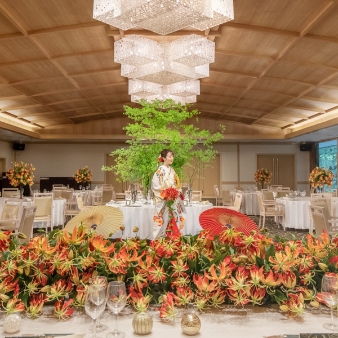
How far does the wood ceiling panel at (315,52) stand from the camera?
6.37 metres

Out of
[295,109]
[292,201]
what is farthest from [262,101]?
[292,201]

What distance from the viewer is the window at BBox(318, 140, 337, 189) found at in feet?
47.7

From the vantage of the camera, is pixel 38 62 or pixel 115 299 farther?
pixel 38 62

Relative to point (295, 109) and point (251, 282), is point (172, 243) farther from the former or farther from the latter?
point (295, 109)

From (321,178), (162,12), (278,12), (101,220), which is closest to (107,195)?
(321,178)

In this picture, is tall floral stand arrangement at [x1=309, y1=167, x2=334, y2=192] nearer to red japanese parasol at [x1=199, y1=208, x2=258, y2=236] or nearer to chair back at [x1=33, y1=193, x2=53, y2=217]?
chair back at [x1=33, y1=193, x2=53, y2=217]

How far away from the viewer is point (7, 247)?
62.9 inches

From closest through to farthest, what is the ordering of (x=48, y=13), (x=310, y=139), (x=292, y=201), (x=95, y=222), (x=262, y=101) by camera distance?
(x=95, y=222), (x=48, y=13), (x=292, y=201), (x=262, y=101), (x=310, y=139)

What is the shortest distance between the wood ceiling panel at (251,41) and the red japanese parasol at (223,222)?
5.09 meters

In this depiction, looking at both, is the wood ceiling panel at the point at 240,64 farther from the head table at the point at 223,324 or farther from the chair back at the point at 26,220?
the head table at the point at 223,324

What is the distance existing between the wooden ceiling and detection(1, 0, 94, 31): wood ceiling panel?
0.01 meters

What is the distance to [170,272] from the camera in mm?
1450

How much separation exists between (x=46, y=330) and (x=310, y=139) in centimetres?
1521

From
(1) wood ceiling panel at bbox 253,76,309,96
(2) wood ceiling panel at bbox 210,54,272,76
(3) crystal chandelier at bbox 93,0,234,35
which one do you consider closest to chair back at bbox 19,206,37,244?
(3) crystal chandelier at bbox 93,0,234,35
